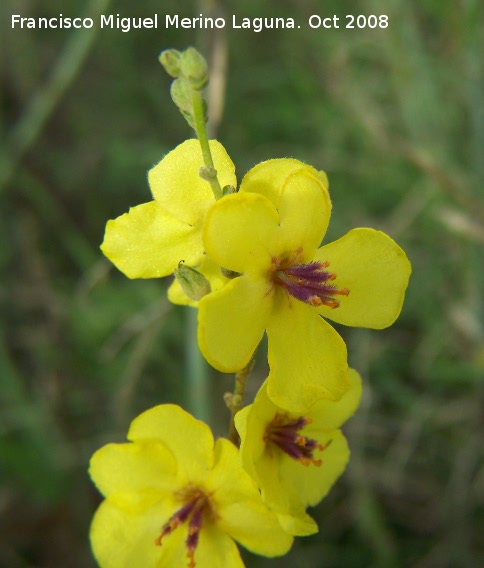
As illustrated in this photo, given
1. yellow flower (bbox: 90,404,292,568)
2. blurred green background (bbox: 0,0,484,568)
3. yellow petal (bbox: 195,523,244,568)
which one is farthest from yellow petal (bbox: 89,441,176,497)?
blurred green background (bbox: 0,0,484,568)

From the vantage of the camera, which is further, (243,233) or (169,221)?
(169,221)

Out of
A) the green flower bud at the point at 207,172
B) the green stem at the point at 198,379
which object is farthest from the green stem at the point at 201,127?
the green stem at the point at 198,379

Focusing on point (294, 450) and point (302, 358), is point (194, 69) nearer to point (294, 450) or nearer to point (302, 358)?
point (302, 358)

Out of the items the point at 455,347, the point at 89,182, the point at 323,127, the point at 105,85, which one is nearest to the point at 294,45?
the point at 323,127

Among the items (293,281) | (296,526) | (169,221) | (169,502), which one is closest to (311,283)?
(293,281)

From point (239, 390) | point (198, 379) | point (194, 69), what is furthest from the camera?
point (198, 379)

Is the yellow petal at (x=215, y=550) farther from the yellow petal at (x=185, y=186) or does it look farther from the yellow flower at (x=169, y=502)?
the yellow petal at (x=185, y=186)
